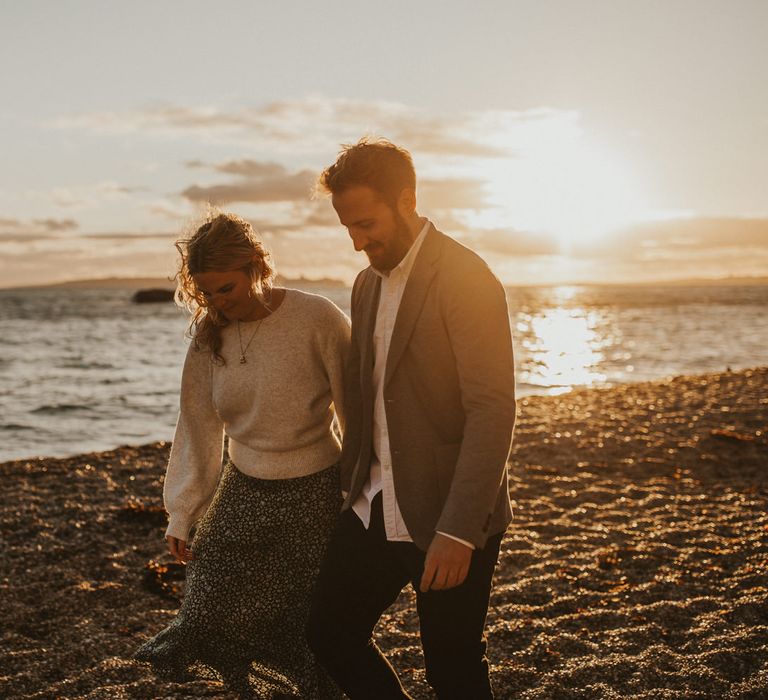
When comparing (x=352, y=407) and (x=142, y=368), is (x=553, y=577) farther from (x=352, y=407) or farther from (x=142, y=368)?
(x=142, y=368)

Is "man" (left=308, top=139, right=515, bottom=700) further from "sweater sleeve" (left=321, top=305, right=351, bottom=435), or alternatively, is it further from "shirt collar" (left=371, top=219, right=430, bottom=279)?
"sweater sleeve" (left=321, top=305, right=351, bottom=435)

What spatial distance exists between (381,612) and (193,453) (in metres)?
1.00

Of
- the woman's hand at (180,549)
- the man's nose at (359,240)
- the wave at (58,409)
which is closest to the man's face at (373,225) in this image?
the man's nose at (359,240)

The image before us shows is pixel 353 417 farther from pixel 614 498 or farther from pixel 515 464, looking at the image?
pixel 515 464

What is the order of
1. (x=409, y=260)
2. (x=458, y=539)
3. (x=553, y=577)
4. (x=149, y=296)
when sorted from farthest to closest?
(x=149, y=296)
(x=553, y=577)
(x=409, y=260)
(x=458, y=539)

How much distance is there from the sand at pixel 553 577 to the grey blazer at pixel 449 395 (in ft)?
6.54

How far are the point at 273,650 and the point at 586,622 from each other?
2.22 m

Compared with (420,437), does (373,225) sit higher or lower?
higher

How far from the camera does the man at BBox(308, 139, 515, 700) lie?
7.43 feet

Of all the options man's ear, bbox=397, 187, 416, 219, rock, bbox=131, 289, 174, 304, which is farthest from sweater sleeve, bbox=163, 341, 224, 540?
rock, bbox=131, 289, 174, 304

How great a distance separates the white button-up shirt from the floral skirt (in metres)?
0.42

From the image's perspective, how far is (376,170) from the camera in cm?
236

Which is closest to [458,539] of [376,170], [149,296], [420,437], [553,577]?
[420,437]

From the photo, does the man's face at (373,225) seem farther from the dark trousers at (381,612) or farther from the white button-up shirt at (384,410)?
the dark trousers at (381,612)
